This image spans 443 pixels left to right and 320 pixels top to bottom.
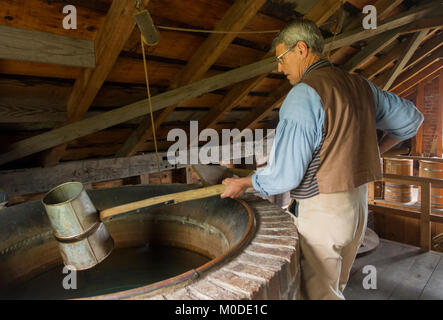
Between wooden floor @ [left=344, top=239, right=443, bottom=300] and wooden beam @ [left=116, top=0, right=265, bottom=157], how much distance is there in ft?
8.13

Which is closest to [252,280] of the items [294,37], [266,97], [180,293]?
[180,293]

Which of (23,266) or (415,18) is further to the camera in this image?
(415,18)

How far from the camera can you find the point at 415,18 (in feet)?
12.4

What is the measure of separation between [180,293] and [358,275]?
8.81ft

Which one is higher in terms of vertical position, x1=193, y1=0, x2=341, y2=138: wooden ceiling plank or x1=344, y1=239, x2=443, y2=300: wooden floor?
x1=193, y1=0, x2=341, y2=138: wooden ceiling plank

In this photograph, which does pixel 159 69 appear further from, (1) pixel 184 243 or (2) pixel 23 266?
(2) pixel 23 266

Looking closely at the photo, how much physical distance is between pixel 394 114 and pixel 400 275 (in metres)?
2.17

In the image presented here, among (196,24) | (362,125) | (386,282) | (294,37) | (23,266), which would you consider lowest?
(386,282)

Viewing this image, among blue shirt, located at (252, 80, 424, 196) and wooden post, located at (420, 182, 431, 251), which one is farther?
wooden post, located at (420, 182, 431, 251)

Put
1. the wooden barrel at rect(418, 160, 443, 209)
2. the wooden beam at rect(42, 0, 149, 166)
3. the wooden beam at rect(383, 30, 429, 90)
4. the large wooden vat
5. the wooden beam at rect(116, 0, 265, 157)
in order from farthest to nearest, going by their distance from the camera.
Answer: the wooden barrel at rect(418, 160, 443, 209) < the wooden beam at rect(383, 30, 429, 90) < the wooden beam at rect(116, 0, 265, 157) < the wooden beam at rect(42, 0, 149, 166) < the large wooden vat

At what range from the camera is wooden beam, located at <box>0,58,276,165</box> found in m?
2.30

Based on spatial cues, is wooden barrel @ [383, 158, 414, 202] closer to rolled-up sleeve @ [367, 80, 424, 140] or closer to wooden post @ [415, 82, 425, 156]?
wooden post @ [415, 82, 425, 156]
